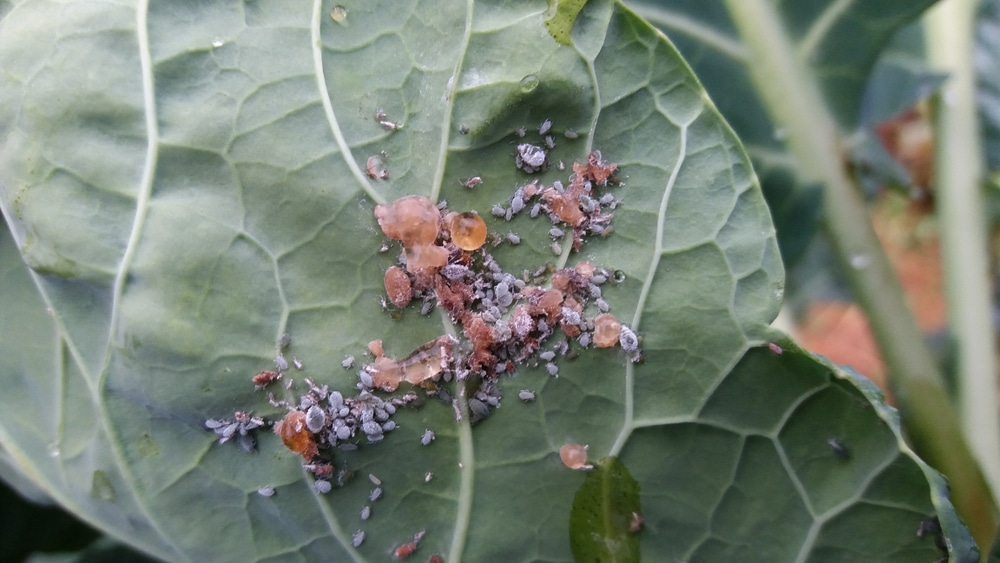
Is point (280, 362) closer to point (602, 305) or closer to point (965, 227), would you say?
point (602, 305)

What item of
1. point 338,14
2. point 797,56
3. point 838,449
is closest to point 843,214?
point 797,56

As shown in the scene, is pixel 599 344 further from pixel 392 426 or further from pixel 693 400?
pixel 392 426

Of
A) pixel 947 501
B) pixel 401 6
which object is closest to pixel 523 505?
pixel 947 501

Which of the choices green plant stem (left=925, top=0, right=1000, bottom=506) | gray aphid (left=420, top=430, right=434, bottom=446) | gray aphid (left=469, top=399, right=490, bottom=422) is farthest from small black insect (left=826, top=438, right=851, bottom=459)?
green plant stem (left=925, top=0, right=1000, bottom=506)

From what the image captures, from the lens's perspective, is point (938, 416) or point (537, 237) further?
point (938, 416)

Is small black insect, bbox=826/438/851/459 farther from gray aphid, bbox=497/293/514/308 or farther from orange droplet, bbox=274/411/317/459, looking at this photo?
orange droplet, bbox=274/411/317/459
